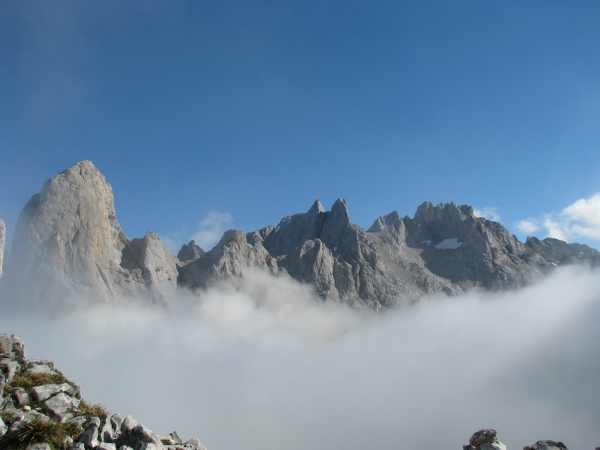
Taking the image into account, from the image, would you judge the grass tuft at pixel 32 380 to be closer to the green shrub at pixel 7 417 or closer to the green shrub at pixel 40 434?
the green shrub at pixel 7 417

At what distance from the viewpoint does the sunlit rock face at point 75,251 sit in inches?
4126

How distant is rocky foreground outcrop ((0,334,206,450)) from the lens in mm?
15602

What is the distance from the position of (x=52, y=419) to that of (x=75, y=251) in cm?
10350

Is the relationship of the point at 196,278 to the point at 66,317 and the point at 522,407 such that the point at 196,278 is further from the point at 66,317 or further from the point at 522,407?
the point at 522,407

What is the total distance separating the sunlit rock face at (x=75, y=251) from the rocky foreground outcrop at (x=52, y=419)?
95.4m

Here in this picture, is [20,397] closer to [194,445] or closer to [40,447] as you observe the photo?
[40,447]

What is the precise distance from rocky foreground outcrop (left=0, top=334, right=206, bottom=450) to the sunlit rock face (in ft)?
313

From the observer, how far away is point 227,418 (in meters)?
158

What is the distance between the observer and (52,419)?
686 inches

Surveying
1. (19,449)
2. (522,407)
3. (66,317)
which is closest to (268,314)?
(66,317)

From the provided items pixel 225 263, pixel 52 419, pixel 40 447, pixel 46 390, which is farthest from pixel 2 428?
pixel 225 263

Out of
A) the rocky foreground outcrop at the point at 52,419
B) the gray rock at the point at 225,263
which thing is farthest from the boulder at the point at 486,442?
the gray rock at the point at 225,263

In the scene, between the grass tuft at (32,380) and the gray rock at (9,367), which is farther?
the gray rock at (9,367)

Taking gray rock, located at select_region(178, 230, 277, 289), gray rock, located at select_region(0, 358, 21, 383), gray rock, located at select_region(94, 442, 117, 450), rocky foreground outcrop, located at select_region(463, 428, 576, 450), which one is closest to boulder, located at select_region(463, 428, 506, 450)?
rocky foreground outcrop, located at select_region(463, 428, 576, 450)
